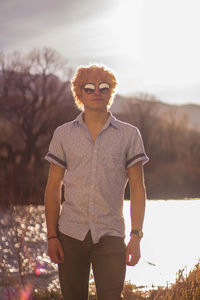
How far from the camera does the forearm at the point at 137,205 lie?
3.13 meters

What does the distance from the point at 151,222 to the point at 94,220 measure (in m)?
14.5

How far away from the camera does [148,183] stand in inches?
1610

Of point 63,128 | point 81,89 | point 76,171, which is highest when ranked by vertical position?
point 81,89

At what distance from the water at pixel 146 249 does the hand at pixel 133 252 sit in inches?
66.1

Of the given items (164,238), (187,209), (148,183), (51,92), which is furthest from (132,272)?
(51,92)

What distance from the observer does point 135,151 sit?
3.19 metres

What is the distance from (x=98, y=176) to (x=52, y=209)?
14.1 inches

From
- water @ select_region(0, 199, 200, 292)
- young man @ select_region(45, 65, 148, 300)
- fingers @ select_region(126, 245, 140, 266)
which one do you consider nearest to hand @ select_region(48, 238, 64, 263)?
young man @ select_region(45, 65, 148, 300)

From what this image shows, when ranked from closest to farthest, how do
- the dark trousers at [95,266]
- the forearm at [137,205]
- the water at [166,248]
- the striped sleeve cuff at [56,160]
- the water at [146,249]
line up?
the dark trousers at [95,266]
the forearm at [137,205]
the striped sleeve cuff at [56,160]
the water at [146,249]
the water at [166,248]

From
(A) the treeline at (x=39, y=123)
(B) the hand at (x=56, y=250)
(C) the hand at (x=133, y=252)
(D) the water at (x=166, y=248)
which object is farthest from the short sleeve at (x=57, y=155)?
(A) the treeline at (x=39, y=123)

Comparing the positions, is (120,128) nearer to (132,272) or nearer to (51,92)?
(132,272)

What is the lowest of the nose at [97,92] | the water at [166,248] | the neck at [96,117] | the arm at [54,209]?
the water at [166,248]

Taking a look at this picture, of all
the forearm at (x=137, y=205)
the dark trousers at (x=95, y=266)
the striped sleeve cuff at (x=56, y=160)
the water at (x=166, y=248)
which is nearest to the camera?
the dark trousers at (x=95, y=266)

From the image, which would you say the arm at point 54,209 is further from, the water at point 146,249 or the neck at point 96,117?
the water at point 146,249
